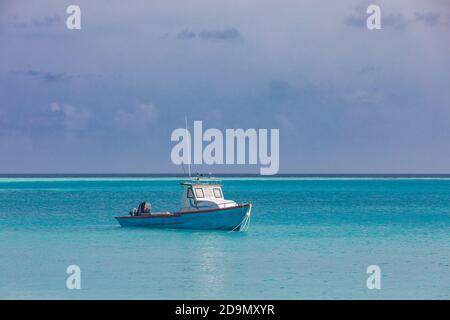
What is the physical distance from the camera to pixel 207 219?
38.6 meters

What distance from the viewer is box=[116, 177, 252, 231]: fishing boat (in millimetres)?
38312

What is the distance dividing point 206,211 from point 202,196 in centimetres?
78

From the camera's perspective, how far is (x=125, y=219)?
4241 centimetres

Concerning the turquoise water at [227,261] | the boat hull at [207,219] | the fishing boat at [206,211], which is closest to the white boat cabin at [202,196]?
the fishing boat at [206,211]

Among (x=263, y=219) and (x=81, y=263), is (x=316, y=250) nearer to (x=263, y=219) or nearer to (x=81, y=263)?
(x=81, y=263)

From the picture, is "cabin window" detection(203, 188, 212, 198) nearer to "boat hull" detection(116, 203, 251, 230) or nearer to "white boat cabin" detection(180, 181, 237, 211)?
"white boat cabin" detection(180, 181, 237, 211)

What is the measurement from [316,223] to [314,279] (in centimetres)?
2594

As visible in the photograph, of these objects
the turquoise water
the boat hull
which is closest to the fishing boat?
the boat hull

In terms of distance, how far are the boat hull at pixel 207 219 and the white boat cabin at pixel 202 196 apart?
1.02ft

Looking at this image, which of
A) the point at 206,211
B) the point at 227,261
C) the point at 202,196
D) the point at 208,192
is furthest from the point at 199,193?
the point at 227,261

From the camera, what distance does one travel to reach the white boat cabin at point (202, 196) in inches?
1507

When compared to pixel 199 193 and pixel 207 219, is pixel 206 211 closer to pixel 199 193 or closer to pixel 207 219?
pixel 207 219

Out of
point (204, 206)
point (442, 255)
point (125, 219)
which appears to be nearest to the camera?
point (442, 255)
